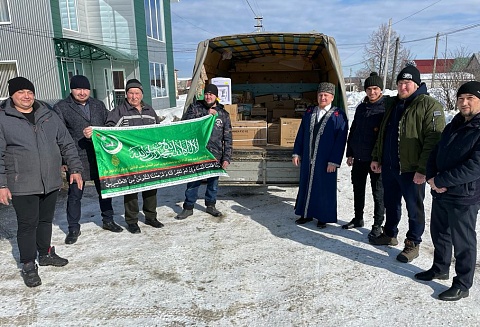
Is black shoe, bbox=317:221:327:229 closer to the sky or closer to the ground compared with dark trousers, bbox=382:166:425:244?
closer to the ground

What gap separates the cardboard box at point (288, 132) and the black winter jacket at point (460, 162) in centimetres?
275

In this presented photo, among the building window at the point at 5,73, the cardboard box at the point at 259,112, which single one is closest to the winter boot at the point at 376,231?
the cardboard box at the point at 259,112

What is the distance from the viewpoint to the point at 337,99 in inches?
206

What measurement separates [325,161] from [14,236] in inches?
158

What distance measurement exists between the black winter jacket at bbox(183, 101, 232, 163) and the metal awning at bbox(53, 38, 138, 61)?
11294 millimetres

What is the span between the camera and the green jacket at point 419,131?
10.3 feet

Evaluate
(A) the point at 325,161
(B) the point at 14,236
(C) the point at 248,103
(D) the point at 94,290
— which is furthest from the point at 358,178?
(B) the point at 14,236

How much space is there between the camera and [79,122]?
3.98m

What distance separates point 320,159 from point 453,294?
Answer: 202cm

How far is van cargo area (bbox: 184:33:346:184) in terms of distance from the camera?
16.6ft

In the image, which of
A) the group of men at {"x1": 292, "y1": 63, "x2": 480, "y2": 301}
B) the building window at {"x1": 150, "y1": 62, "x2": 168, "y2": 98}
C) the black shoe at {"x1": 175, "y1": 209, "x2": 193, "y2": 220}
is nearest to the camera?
the group of men at {"x1": 292, "y1": 63, "x2": 480, "y2": 301}

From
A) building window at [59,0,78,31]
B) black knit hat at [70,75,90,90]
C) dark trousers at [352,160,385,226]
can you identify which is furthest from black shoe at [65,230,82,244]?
building window at [59,0,78,31]

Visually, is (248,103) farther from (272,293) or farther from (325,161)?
(272,293)

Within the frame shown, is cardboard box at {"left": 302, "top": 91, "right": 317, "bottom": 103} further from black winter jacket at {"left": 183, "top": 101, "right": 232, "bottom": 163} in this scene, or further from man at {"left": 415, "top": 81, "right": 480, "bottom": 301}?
man at {"left": 415, "top": 81, "right": 480, "bottom": 301}
